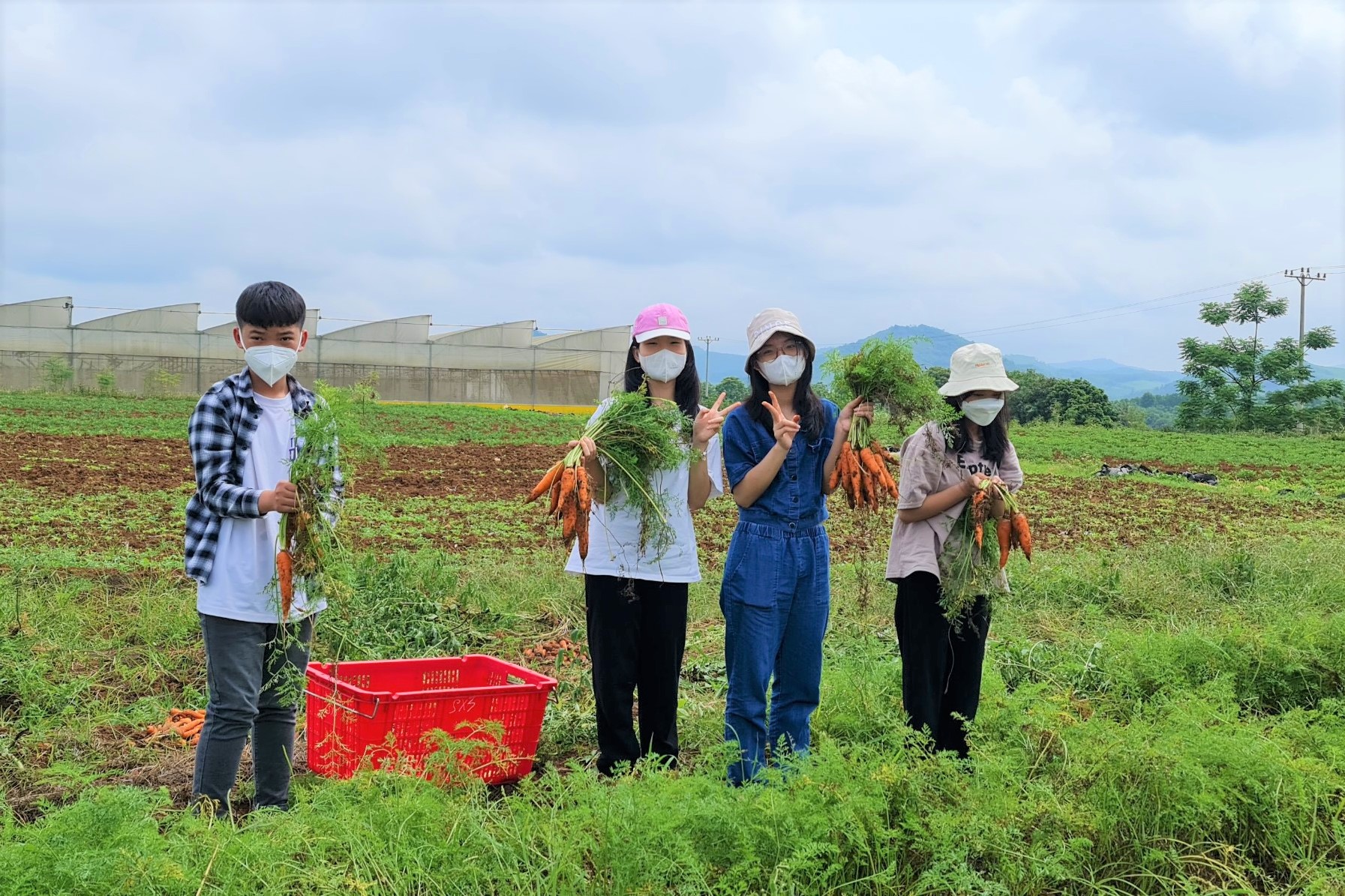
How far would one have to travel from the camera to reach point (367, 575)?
6.78m

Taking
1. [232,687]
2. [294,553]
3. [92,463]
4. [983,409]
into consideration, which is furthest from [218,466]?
[92,463]

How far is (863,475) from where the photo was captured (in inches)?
160

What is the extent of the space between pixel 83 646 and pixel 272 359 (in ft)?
11.7

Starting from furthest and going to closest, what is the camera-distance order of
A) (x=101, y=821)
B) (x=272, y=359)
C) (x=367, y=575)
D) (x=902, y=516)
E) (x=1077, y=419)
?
(x=1077, y=419) < (x=367, y=575) < (x=902, y=516) < (x=272, y=359) < (x=101, y=821)

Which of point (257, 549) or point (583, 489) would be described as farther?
point (583, 489)

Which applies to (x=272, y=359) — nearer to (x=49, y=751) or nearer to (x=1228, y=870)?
(x=49, y=751)

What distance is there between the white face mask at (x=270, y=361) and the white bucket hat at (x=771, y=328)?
1.68 metres

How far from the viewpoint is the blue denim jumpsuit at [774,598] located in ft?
12.3

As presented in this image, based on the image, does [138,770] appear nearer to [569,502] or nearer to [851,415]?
[569,502]

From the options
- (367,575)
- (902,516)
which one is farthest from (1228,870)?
(367,575)

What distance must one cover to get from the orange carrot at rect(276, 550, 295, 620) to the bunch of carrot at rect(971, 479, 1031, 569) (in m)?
2.49

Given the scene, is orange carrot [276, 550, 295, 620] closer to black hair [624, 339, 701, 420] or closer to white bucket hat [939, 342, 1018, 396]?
black hair [624, 339, 701, 420]

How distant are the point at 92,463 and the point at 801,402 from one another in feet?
53.5

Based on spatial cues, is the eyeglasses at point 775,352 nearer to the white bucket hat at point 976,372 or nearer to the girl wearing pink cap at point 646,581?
the girl wearing pink cap at point 646,581
